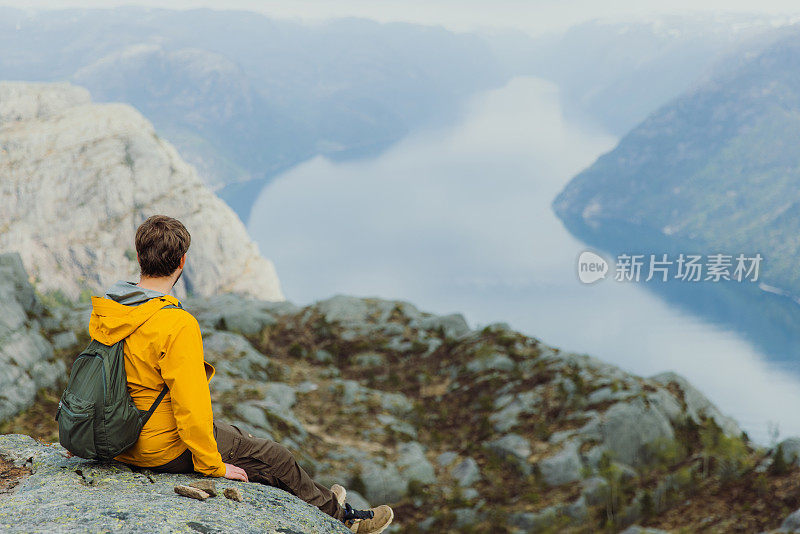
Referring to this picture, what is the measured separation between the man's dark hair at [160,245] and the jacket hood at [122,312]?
20 cm

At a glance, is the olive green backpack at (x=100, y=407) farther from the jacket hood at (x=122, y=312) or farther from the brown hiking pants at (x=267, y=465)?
the brown hiking pants at (x=267, y=465)

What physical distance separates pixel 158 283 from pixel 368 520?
12.2ft

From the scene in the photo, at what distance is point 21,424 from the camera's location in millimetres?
9992

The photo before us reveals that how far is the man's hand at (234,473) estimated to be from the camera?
5473 millimetres

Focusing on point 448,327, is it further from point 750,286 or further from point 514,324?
point 750,286

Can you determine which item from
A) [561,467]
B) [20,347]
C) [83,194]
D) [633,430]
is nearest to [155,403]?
[20,347]

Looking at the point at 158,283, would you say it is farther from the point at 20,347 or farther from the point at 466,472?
the point at 466,472

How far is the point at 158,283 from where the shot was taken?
4.61m

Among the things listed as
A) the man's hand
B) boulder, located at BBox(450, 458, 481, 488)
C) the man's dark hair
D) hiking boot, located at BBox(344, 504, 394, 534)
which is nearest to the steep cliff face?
boulder, located at BBox(450, 458, 481, 488)

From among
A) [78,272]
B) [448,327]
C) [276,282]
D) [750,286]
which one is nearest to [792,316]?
[750,286]

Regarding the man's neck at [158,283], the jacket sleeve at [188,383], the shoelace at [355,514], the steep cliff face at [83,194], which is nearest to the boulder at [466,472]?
the shoelace at [355,514]

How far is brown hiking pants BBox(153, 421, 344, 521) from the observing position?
5613mm

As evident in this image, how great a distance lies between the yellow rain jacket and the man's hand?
81 centimetres

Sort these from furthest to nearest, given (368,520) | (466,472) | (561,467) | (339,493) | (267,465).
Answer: (466,472), (561,467), (339,493), (368,520), (267,465)
